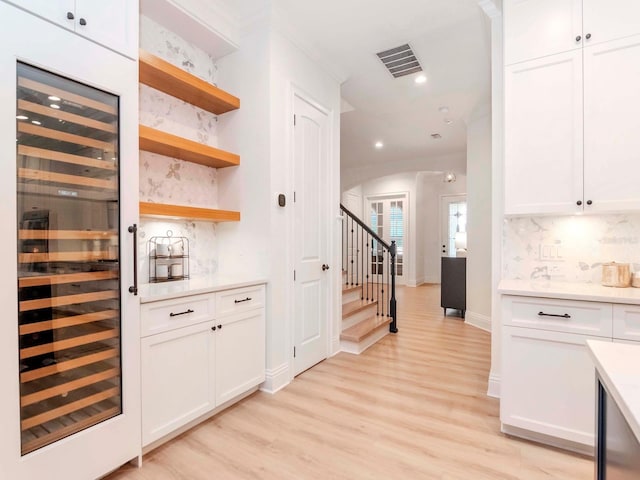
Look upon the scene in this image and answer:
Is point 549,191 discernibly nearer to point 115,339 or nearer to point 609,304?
point 609,304

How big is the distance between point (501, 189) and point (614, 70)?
93 cm

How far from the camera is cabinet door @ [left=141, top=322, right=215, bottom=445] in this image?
1.85 meters

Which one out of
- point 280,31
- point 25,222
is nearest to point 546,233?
point 280,31

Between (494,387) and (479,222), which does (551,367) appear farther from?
(479,222)

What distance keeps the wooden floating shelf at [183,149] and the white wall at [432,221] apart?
717cm

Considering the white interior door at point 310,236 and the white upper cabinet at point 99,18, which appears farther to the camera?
the white interior door at point 310,236

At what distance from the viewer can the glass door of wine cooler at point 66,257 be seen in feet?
4.69

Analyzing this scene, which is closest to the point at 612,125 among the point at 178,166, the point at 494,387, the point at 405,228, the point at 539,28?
the point at 539,28

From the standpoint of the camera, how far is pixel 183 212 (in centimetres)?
234

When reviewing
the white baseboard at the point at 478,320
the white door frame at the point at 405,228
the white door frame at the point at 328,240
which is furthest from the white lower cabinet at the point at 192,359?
the white door frame at the point at 405,228

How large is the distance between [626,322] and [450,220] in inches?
298

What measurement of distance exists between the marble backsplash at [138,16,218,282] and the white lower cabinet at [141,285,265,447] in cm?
59

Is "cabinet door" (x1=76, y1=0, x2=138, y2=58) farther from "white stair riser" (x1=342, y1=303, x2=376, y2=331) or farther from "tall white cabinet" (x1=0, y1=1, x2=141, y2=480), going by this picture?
"white stair riser" (x1=342, y1=303, x2=376, y2=331)

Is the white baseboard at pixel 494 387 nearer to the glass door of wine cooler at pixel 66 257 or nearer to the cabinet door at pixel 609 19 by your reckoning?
the cabinet door at pixel 609 19
